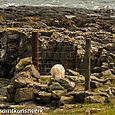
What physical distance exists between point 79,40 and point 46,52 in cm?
241

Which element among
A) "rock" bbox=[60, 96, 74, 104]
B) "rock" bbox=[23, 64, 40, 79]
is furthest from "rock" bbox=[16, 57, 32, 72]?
"rock" bbox=[60, 96, 74, 104]

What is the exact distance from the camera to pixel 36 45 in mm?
16328

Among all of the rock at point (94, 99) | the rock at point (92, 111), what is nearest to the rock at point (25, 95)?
the rock at point (94, 99)

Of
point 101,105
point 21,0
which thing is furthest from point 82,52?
point 21,0

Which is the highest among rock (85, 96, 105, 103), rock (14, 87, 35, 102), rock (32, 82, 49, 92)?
rock (85, 96, 105, 103)

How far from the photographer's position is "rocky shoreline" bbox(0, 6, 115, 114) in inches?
559

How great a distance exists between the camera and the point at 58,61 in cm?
2684

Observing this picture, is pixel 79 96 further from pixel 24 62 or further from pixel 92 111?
pixel 24 62

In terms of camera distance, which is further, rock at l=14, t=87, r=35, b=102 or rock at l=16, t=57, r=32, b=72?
rock at l=16, t=57, r=32, b=72

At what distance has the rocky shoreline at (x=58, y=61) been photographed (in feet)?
46.5

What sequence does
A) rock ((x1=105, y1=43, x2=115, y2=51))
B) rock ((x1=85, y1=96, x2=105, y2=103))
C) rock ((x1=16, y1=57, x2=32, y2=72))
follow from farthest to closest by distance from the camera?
rock ((x1=105, y1=43, x2=115, y2=51)) → rock ((x1=16, y1=57, x2=32, y2=72)) → rock ((x1=85, y1=96, x2=105, y2=103))

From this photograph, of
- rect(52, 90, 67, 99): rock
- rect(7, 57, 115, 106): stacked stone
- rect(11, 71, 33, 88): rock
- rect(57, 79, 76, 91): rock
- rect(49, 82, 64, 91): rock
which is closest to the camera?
rect(7, 57, 115, 106): stacked stone

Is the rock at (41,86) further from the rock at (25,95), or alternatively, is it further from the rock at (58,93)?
the rock at (58,93)

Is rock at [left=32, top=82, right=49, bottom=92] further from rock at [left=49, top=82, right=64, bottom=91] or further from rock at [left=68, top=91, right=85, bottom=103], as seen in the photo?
rock at [left=68, top=91, right=85, bottom=103]
